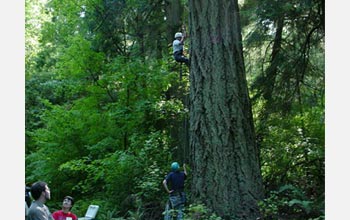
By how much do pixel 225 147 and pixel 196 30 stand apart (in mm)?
2085

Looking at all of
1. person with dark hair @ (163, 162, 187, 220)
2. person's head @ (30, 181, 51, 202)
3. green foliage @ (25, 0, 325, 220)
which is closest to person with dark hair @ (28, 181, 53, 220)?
person's head @ (30, 181, 51, 202)

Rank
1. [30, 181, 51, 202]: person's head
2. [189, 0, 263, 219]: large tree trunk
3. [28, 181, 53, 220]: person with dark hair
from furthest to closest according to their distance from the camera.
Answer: [189, 0, 263, 219]: large tree trunk, [30, 181, 51, 202]: person's head, [28, 181, 53, 220]: person with dark hair

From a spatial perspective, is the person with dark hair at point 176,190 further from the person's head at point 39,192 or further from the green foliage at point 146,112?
the person's head at point 39,192

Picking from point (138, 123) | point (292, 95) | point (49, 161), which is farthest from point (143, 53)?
point (292, 95)

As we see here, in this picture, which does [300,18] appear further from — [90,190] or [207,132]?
[90,190]

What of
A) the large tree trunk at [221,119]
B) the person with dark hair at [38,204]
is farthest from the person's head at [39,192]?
the large tree trunk at [221,119]

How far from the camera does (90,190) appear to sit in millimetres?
12367

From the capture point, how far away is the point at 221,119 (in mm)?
7480

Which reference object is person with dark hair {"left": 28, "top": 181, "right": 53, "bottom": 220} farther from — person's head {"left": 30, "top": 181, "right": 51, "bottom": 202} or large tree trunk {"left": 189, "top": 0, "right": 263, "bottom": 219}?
large tree trunk {"left": 189, "top": 0, "right": 263, "bottom": 219}

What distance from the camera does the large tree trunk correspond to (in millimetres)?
7387

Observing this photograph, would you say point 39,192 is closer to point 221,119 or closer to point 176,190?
point 221,119

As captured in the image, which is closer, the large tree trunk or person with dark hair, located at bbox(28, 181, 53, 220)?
person with dark hair, located at bbox(28, 181, 53, 220)

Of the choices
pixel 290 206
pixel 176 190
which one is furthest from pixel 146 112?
pixel 290 206

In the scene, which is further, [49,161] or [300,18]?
[49,161]
